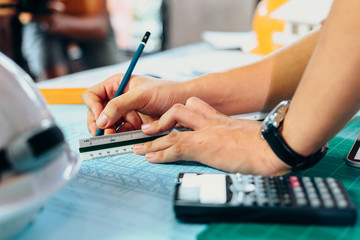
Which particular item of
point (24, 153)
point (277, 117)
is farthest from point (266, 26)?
point (24, 153)

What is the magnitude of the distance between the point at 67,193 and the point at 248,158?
0.91 ft

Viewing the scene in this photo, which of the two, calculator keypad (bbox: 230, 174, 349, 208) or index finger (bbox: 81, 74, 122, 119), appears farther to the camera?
index finger (bbox: 81, 74, 122, 119)

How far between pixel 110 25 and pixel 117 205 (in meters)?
2.20

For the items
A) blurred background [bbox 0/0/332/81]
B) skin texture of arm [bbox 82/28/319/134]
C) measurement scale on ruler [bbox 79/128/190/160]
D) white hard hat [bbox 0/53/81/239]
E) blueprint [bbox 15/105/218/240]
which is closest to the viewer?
white hard hat [bbox 0/53/81/239]

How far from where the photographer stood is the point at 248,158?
58cm

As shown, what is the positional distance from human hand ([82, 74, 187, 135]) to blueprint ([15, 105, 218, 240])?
89mm

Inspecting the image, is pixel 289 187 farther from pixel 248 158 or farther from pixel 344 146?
pixel 344 146

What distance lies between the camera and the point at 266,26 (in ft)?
4.60

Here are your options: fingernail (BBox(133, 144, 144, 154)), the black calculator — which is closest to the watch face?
the black calculator

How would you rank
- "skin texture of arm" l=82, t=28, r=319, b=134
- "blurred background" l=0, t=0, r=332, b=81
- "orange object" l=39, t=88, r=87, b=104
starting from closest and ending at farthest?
"skin texture of arm" l=82, t=28, r=319, b=134, "orange object" l=39, t=88, r=87, b=104, "blurred background" l=0, t=0, r=332, b=81

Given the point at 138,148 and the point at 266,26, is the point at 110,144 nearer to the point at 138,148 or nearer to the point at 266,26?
the point at 138,148

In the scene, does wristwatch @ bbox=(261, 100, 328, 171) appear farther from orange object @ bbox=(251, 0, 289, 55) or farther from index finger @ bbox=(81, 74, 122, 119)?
orange object @ bbox=(251, 0, 289, 55)

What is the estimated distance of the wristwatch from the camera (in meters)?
0.55

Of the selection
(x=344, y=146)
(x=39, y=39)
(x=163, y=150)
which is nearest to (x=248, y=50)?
(x=344, y=146)
